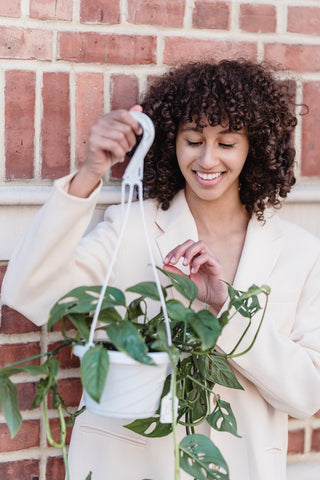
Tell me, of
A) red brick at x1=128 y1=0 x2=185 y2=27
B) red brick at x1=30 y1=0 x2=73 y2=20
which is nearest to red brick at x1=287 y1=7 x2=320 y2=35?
red brick at x1=128 y1=0 x2=185 y2=27

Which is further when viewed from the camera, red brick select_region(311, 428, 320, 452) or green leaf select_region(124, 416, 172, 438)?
red brick select_region(311, 428, 320, 452)

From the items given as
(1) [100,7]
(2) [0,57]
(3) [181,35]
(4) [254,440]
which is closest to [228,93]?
(3) [181,35]

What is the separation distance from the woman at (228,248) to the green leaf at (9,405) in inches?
7.8

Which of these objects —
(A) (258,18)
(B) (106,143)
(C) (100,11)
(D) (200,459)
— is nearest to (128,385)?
(D) (200,459)

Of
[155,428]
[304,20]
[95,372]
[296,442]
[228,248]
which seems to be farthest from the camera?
[296,442]

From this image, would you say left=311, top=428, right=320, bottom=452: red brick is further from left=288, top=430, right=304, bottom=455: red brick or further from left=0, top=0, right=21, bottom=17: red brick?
left=0, top=0, right=21, bottom=17: red brick

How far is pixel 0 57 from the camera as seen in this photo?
1500 millimetres

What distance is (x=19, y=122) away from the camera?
1529mm

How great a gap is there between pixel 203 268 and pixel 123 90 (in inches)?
18.8

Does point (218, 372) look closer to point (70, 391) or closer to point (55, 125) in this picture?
point (70, 391)

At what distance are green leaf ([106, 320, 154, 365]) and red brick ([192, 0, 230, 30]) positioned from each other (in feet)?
2.99

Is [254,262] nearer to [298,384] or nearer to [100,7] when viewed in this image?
[298,384]

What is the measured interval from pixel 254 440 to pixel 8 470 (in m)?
0.58

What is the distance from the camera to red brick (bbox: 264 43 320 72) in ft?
5.78
